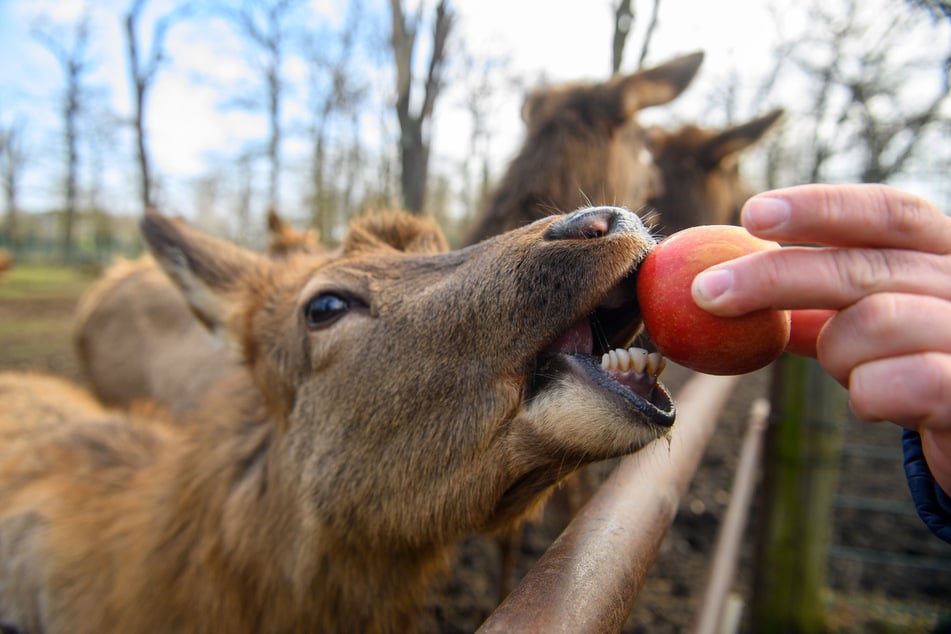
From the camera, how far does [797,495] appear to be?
3.91 meters

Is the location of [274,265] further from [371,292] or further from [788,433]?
[788,433]

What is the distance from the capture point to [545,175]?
4.18 metres

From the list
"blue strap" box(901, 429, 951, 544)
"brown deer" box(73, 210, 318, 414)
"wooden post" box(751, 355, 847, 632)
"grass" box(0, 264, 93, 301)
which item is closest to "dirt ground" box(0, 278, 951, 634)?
"wooden post" box(751, 355, 847, 632)

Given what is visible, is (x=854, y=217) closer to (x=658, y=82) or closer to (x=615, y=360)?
(x=615, y=360)

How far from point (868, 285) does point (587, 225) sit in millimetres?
637

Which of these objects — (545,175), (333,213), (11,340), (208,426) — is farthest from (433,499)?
(333,213)

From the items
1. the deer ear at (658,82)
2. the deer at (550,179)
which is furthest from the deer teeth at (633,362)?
the deer ear at (658,82)

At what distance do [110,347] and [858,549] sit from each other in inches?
323

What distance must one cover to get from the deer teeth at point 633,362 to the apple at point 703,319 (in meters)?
0.07

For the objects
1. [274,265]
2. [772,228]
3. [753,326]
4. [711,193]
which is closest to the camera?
[772,228]

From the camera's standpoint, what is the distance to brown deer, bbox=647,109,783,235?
5.64 metres

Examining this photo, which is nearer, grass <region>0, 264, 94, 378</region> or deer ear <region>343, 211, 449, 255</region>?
deer ear <region>343, 211, 449, 255</region>

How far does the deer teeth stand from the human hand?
35 cm

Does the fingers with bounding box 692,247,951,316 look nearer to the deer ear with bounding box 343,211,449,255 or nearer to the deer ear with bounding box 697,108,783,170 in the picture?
the deer ear with bounding box 343,211,449,255
